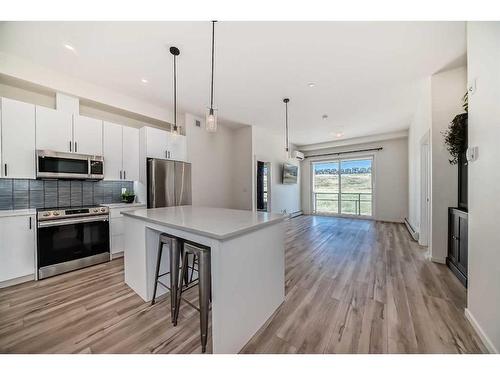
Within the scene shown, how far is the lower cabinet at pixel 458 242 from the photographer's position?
2.24 meters

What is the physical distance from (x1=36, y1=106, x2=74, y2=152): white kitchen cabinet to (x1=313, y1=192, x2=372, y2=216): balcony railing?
7311 millimetres

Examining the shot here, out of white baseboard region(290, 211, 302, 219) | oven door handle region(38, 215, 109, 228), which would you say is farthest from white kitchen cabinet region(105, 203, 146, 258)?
white baseboard region(290, 211, 302, 219)

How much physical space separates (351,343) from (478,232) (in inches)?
52.2

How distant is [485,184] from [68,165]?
181 inches

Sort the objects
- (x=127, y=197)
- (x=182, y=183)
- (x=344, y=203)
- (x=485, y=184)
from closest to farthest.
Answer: (x=485, y=184) → (x=127, y=197) → (x=182, y=183) → (x=344, y=203)

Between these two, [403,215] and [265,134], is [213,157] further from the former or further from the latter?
[403,215]

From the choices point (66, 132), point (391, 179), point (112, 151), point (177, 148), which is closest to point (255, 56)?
point (177, 148)

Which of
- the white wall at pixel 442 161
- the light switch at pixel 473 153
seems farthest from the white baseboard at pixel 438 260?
the light switch at pixel 473 153

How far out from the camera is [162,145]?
376 cm

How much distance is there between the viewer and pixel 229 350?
1.29 metres

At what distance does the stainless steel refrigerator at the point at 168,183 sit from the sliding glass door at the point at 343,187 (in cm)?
537

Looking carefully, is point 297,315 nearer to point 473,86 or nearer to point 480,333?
point 480,333

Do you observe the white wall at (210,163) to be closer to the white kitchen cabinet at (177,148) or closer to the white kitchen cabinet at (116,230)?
the white kitchen cabinet at (177,148)

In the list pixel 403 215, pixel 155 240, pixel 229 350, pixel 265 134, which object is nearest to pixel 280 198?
pixel 265 134
